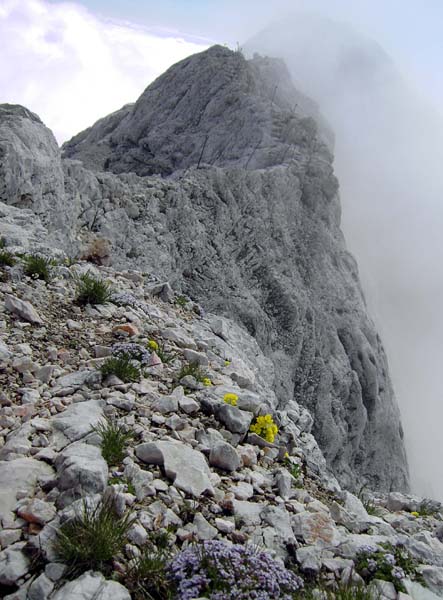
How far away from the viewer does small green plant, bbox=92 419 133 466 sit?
466 centimetres

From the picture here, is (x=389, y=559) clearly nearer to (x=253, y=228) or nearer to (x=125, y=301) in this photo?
(x=125, y=301)

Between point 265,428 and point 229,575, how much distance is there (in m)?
2.93

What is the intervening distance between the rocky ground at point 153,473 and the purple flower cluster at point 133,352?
5 cm

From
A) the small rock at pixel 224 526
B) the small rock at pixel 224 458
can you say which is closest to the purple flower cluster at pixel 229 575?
the small rock at pixel 224 526

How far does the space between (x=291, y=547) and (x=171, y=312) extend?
7.39 m

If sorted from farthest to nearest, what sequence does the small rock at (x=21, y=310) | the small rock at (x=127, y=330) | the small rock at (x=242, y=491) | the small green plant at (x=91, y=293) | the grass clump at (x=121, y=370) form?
the small green plant at (x=91, y=293), the small rock at (x=127, y=330), the small rock at (x=21, y=310), the grass clump at (x=121, y=370), the small rock at (x=242, y=491)

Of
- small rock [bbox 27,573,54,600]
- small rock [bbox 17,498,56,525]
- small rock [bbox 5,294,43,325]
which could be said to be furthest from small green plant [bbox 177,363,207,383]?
small rock [bbox 27,573,54,600]

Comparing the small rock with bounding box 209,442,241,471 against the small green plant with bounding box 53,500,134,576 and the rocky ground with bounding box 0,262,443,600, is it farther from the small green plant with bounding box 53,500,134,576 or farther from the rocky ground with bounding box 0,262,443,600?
the small green plant with bounding box 53,500,134,576

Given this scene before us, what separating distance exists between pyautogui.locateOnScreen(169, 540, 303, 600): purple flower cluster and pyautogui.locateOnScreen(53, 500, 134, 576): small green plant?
1.54ft

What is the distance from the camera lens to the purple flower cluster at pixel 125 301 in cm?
956

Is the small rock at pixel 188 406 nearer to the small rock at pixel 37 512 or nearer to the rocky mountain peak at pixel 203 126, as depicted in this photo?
the small rock at pixel 37 512

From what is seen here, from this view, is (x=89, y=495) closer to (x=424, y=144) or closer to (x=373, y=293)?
(x=373, y=293)

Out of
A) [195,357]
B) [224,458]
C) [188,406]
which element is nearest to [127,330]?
[195,357]

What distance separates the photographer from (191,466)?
4941mm
